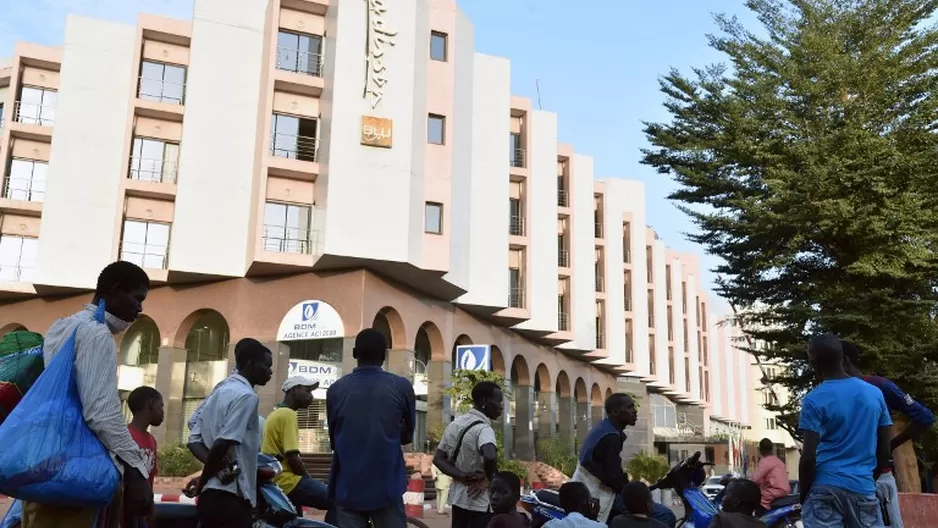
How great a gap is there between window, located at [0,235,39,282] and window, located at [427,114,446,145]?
→ 14.7 metres

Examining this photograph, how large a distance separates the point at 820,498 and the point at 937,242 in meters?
12.8

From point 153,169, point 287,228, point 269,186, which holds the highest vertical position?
point 153,169

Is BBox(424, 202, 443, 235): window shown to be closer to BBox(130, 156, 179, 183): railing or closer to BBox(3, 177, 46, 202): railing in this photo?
BBox(130, 156, 179, 183): railing

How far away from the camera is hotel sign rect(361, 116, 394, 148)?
1145 inches

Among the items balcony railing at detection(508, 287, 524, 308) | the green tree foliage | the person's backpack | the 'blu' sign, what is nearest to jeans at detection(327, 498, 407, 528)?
the person's backpack

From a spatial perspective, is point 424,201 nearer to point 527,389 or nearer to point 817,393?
point 527,389

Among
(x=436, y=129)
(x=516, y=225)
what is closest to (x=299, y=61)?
(x=436, y=129)

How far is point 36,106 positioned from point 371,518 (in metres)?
33.7

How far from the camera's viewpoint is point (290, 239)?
30000 mm

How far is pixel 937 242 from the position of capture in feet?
53.1

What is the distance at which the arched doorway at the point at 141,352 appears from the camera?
33.0 meters

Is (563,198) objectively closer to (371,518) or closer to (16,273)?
(16,273)

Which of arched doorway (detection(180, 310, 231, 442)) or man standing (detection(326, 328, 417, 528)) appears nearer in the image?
man standing (detection(326, 328, 417, 528))

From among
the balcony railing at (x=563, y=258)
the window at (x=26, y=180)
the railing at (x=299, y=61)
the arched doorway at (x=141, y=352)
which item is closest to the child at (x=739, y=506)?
the railing at (x=299, y=61)
